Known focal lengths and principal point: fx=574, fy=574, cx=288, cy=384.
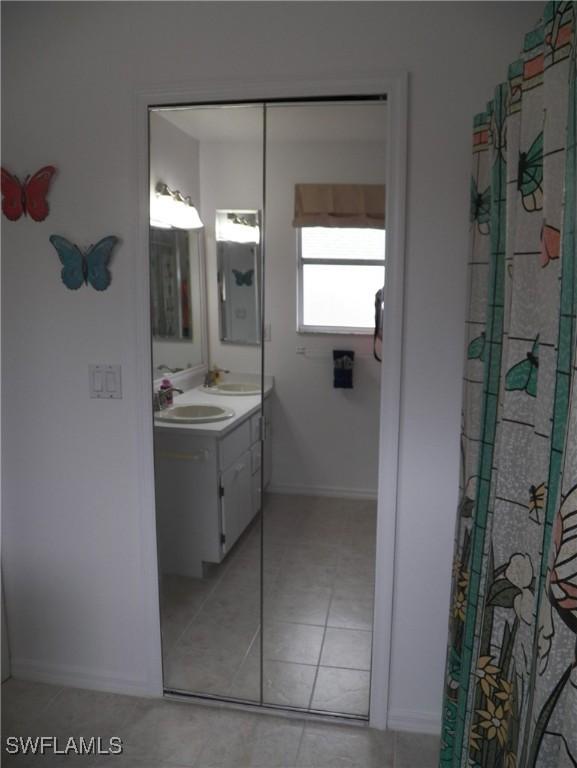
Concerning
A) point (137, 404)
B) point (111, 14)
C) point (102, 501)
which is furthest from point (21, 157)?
point (102, 501)

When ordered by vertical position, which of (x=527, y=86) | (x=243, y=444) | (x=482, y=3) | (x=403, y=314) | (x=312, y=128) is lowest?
(x=243, y=444)

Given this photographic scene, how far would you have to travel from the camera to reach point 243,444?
6.69ft

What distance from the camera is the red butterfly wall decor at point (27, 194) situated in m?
1.93

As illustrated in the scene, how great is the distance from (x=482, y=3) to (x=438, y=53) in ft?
0.55

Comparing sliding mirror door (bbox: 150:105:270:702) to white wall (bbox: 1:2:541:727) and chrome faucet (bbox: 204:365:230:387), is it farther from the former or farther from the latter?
white wall (bbox: 1:2:541:727)

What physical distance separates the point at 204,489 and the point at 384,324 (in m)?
0.90

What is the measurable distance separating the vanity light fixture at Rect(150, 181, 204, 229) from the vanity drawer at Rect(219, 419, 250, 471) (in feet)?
2.35

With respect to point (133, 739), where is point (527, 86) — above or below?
above

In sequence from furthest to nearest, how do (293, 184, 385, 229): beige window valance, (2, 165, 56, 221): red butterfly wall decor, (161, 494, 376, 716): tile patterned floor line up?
(161, 494, 376, 716): tile patterned floor
(2, 165, 56, 221): red butterfly wall decor
(293, 184, 385, 229): beige window valance

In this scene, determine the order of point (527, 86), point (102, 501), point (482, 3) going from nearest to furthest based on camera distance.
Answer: point (527, 86)
point (482, 3)
point (102, 501)

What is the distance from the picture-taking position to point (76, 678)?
2188mm

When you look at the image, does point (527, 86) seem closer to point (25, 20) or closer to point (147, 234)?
point (147, 234)

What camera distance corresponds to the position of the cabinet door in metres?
2.06

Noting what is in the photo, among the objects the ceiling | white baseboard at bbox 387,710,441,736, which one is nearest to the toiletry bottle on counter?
the ceiling
